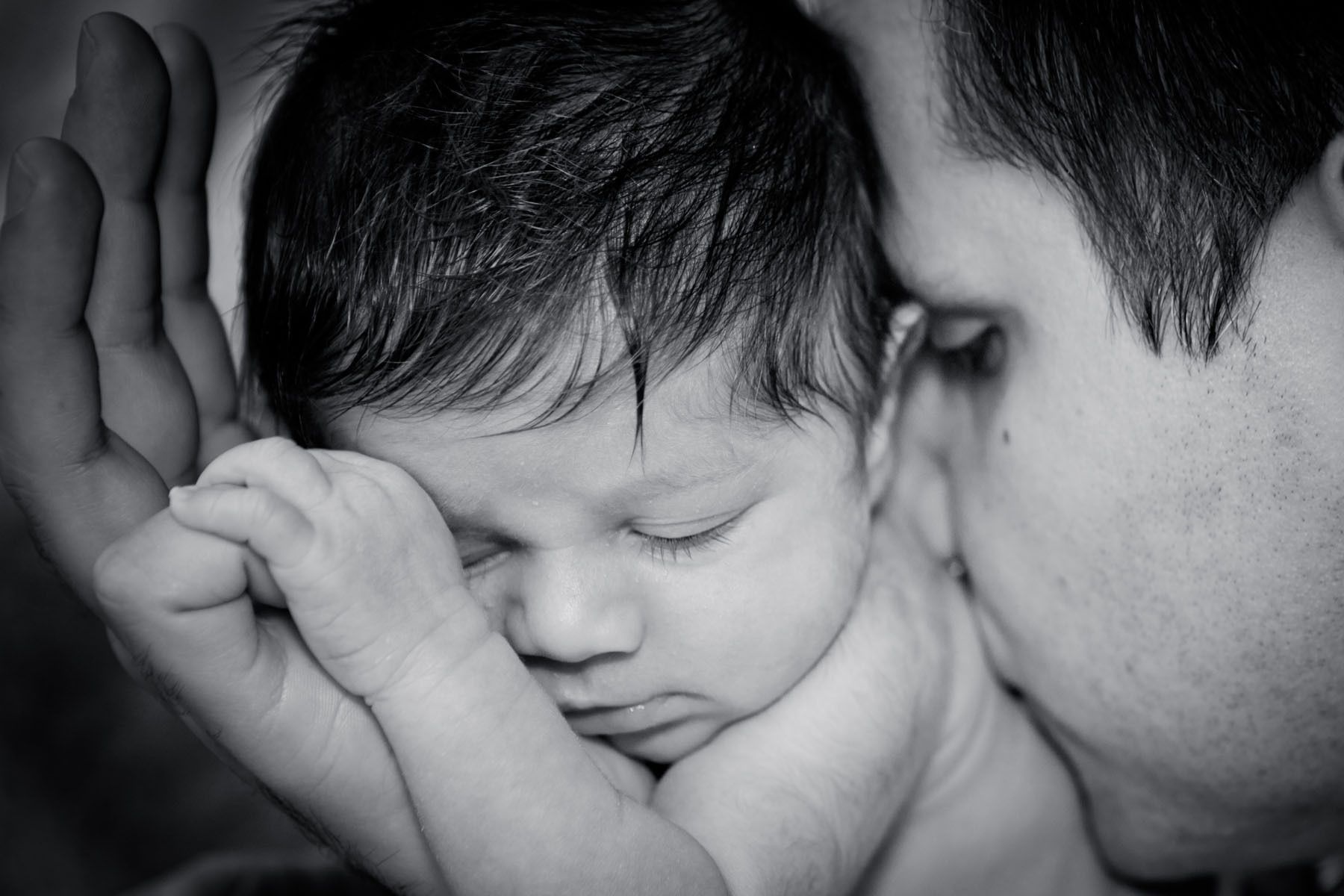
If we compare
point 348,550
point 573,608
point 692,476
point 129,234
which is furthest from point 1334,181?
point 129,234

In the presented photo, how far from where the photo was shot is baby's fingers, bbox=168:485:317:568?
0.72 m

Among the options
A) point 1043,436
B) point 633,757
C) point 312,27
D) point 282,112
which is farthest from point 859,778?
point 312,27

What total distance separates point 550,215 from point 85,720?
132cm

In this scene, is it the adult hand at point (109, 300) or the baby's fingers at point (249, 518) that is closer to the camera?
the baby's fingers at point (249, 518)

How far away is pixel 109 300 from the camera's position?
101 cm

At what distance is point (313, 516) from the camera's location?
0.76 metres

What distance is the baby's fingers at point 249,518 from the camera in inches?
28.5

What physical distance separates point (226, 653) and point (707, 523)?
1.24 feet

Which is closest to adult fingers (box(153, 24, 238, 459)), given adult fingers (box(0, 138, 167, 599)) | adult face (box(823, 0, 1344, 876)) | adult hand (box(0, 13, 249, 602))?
adult hand (box(0, 13, 249, 602))

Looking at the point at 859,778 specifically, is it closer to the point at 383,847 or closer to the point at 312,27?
the point at 383,847

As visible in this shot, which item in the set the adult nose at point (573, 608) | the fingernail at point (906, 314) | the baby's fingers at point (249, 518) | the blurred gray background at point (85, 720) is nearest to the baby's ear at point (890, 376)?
the fingernail at point (906, 314)

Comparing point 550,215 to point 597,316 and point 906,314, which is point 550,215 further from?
point 906,314

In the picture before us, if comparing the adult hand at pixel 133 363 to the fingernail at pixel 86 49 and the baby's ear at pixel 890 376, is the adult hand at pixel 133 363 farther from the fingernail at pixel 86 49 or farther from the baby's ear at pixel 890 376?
the baby's ear at pixel 890 376

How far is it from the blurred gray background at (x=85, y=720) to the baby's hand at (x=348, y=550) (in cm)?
103
